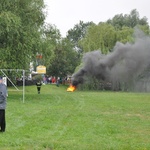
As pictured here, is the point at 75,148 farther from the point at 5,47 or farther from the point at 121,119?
the point at 5,47

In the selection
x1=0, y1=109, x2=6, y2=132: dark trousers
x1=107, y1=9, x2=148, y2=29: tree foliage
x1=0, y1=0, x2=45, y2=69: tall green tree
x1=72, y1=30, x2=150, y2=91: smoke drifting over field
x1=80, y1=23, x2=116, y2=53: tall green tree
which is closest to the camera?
x1=0, y1=109, x2=6, y2=132: dark trousers

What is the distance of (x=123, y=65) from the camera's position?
50938 mm

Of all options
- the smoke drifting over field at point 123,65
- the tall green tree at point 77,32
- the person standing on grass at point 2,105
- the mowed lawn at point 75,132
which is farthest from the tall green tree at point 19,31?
the tall green tree at point 77,32

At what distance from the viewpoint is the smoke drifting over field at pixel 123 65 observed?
50.0 metres

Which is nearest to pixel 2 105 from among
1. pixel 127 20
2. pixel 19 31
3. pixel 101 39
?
pixel 19 31

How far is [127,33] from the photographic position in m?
59.3

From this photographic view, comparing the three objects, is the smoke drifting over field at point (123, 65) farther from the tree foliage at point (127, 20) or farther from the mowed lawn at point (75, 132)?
the mowed lawn at point (75, 132)

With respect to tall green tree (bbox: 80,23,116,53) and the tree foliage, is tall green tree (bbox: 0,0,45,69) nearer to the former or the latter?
tall green tree (bbox: 80,23,116,53)

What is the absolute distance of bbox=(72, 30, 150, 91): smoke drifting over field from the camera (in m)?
50.0

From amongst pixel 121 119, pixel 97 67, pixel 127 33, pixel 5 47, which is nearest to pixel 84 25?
pixel 127 33

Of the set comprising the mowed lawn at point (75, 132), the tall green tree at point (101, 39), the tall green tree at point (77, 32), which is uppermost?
the tall green tree at point (77, 32)

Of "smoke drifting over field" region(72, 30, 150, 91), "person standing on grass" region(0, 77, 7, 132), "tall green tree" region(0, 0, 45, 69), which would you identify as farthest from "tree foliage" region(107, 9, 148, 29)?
"person standing on grass" region(0, 77, 7, 132)

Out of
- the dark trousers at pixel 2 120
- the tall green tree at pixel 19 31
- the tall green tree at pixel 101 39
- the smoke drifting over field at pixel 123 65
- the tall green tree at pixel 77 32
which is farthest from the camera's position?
the tall green tree at pixel 77 32

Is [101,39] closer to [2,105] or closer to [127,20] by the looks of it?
[127,20]
